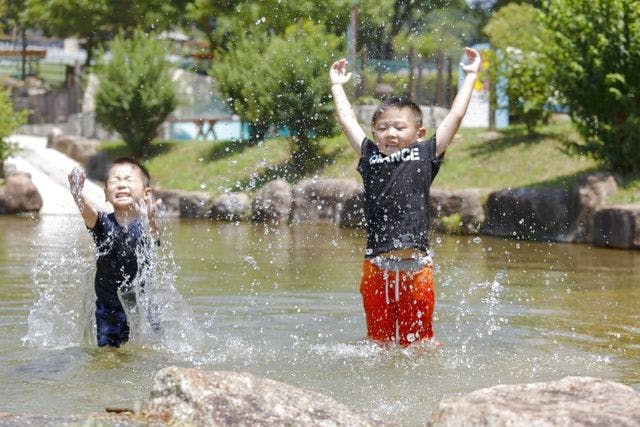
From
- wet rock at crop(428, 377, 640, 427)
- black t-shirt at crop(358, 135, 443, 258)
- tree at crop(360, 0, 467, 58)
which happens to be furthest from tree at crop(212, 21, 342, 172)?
wet rock at crop(428, 377, 640, 427)

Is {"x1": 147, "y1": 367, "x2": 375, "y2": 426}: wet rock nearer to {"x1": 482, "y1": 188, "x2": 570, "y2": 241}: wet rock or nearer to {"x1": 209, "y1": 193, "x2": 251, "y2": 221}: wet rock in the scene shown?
{"x1": 482, "y1": 188, "x2": 570, "y2": 241}: wet rock

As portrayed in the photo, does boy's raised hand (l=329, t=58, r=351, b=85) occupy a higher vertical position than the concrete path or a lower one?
higher

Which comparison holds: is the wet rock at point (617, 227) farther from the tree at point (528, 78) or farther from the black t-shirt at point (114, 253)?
the black t-shirt at point (114, 253)

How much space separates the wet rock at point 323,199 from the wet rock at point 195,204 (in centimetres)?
185

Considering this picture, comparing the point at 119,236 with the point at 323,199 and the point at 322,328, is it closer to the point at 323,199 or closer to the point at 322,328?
the point at 322,328

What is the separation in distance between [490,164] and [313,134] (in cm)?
407

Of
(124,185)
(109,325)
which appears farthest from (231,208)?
(124,185)

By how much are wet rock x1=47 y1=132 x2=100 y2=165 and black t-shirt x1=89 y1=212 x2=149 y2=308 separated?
19.9 meters

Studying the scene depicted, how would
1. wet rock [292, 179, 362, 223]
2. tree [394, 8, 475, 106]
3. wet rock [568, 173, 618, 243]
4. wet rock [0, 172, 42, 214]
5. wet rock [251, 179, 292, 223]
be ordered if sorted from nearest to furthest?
1. wet rock [568, 173, 618, 243]
2. wet rock [292, 179, 362, 223]
3. wet rock [251, 179, 292, 223]
4. wet rock [0, 172, 42, 214]
5. tree [394, 8, 475, 106]

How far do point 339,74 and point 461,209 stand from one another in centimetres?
964

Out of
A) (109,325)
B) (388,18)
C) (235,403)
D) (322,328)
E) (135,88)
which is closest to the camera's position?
(235,403)

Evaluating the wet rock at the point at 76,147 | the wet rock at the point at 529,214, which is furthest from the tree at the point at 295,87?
the wet rock at the point at 529,214

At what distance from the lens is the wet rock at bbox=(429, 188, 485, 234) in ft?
50.3

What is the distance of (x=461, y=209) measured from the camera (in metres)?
15.4
